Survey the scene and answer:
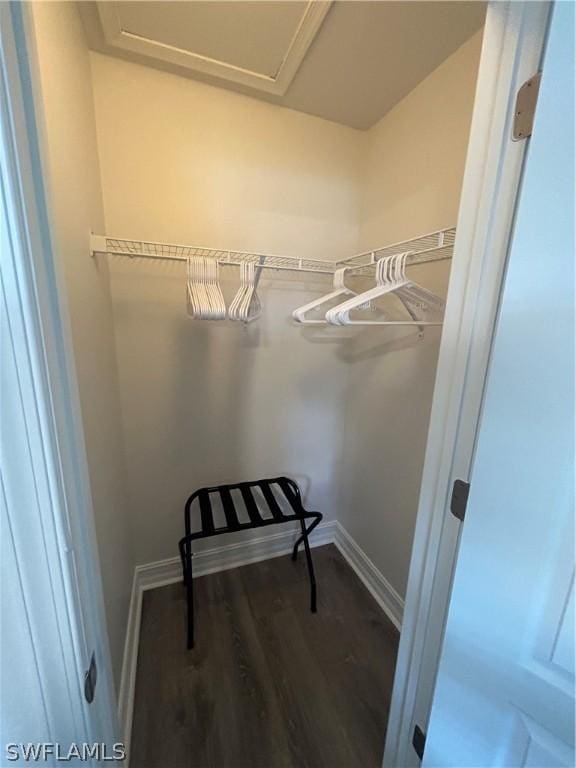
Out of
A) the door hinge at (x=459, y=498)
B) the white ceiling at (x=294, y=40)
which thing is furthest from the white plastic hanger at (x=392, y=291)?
the white ceiling at (x=294, y=40)

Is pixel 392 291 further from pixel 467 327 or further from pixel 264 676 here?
pixel 264 676

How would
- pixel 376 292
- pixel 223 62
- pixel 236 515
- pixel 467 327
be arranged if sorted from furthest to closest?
pixel 236 515
pixel 223 62
pixel 376 292
pixel 467 327

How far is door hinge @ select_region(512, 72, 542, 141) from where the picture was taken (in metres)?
0.56

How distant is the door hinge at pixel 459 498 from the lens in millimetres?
729

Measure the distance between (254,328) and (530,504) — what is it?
1370 millimetres

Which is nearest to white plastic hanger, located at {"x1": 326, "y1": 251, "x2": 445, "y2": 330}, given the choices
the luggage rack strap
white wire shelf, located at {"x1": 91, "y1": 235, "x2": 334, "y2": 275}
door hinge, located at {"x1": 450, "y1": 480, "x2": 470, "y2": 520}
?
white wire shelf, located at {"x1": 91, "y1": 235, "x2": 334, "y2": 275}

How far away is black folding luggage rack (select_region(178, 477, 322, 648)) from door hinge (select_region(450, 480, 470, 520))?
0.89m

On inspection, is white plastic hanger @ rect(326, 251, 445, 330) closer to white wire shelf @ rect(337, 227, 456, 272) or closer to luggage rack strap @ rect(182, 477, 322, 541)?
white wire shelf @ rect(337, 227, 456, 272)

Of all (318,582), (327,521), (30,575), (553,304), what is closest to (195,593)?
(318,582)

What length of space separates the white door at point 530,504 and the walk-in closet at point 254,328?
675 mm

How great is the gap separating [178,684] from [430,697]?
1014mm

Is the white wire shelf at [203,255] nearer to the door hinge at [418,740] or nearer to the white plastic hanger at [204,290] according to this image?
the white plastic hanger at [204,290]

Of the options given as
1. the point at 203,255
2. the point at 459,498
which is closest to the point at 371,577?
the point at 459,498

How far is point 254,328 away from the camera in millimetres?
1619
